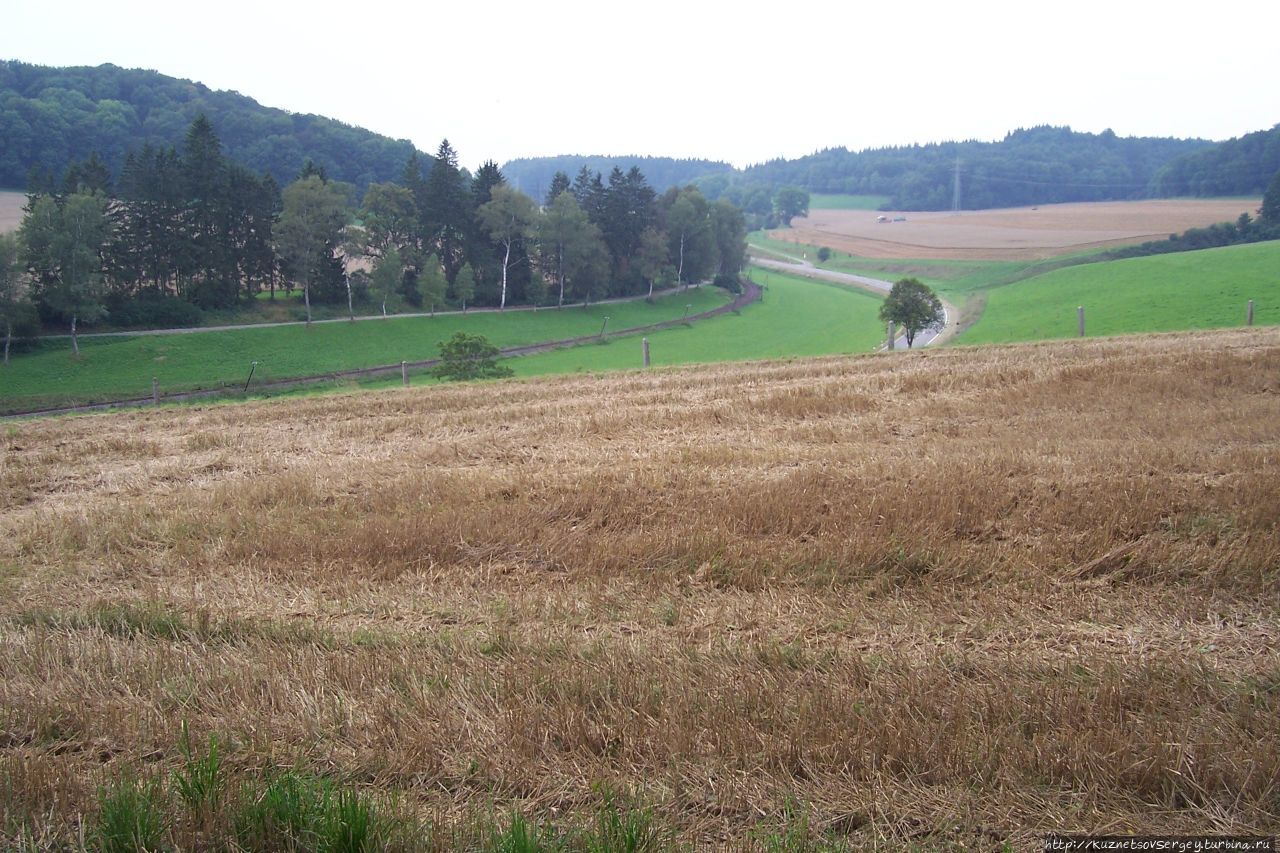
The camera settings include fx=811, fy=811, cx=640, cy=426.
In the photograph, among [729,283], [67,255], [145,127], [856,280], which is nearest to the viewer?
[67,255]

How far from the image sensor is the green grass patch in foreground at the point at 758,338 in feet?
204

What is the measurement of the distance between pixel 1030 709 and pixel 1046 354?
15.8 metres

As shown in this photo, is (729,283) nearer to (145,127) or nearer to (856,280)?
(856,280)

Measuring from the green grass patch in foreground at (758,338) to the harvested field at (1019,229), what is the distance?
22.0 metres

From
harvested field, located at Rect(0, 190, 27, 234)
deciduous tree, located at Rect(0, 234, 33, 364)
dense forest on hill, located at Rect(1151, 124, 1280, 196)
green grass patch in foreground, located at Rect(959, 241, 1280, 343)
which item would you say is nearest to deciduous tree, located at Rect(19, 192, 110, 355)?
deciduous tree, located at Rect(0, 234, 33, 364)

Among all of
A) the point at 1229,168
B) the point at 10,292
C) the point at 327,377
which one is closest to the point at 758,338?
the point at 327,377

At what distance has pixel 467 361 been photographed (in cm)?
4588

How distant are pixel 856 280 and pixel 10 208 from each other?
102m

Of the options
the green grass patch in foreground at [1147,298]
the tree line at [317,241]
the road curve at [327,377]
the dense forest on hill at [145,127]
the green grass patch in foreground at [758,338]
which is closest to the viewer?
the road curve at [327,377]

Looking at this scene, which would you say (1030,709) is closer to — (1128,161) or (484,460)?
(484,460)

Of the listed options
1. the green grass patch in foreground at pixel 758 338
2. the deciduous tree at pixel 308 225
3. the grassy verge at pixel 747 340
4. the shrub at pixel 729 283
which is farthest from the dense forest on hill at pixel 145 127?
the green grass patch in foreground at pixel 758 338

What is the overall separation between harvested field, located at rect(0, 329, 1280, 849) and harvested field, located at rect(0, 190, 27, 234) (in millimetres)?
82702

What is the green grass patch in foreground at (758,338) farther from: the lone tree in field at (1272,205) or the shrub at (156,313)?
the lone tree in field at (1272,205)


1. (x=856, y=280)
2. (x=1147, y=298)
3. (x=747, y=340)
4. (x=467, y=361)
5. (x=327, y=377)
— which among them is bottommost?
(x=327, y=377)
